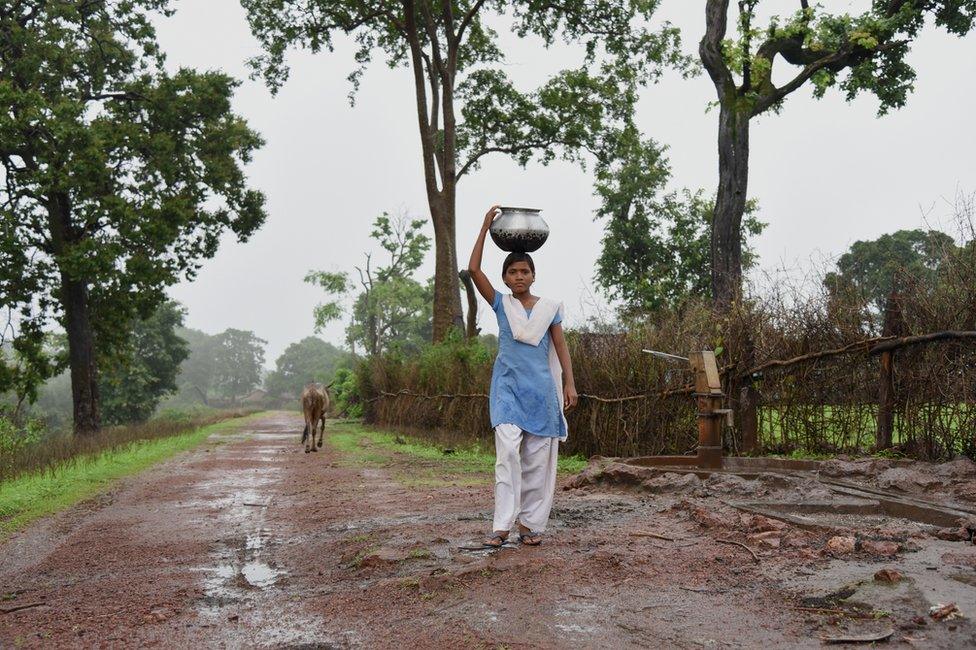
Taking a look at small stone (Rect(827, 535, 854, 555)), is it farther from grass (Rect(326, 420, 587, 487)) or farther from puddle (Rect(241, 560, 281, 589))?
grass (Rect(326, 420, 587, 487))

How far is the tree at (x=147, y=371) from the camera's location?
49.6 meters

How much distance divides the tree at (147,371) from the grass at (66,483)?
3585 cm

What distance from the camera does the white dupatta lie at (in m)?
5.68

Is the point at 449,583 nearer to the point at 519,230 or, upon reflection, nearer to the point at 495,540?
the point at 495,540

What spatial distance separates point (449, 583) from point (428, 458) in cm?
961

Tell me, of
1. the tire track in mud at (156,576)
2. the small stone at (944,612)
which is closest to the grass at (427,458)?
the tire track in mud at (156,576)

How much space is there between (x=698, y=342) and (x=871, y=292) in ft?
6.67

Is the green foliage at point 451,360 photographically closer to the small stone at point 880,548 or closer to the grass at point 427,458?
the grass at point 427,458

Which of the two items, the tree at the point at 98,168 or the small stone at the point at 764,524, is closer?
the small stone at the point at 764,524

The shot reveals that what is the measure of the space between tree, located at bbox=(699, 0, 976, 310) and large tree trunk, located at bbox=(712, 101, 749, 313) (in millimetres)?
22

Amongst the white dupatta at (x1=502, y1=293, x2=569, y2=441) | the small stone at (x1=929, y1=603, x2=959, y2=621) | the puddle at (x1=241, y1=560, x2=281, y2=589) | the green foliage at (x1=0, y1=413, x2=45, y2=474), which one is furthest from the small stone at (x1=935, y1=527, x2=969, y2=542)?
the green foliage at (x1=0, y1=413, x2=45, y2=474)

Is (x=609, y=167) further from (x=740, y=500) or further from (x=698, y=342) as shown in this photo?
(x=740, y=500)

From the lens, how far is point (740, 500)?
671cm

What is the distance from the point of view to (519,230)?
5.79 m
